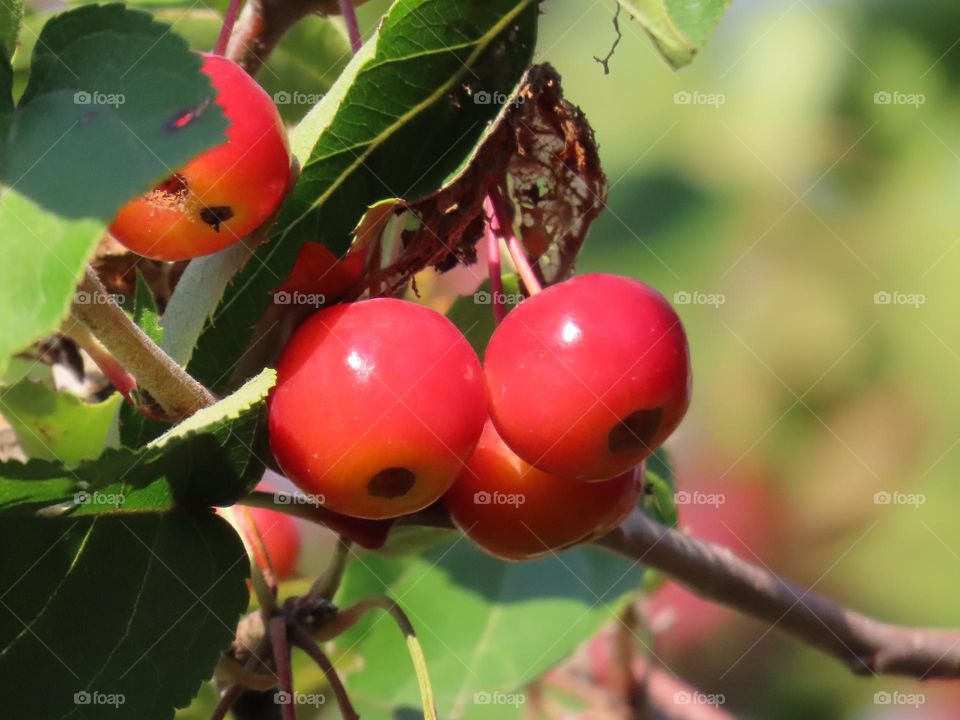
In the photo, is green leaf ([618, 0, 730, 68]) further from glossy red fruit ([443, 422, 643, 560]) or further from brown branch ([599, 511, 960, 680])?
brown branch ([599, 511, 960, 680])

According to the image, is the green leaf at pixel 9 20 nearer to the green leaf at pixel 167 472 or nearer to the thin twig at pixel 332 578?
the green leaf at pixel 167 472

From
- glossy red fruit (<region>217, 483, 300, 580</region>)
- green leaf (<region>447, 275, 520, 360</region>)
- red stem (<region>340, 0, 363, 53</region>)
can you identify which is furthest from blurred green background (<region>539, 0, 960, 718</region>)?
red stem (<region>340, 0, 363, 53</region>)

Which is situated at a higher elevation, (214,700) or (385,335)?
(385,335)

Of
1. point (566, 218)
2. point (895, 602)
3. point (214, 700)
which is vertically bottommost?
point (895, 602)

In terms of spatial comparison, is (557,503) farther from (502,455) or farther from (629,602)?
(629,602)

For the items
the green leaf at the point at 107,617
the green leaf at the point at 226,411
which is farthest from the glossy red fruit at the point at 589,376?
the green leaf at the point at 107,617

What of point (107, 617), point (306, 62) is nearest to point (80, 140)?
point (107, 617)

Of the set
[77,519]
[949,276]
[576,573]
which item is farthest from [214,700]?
[949,276]
